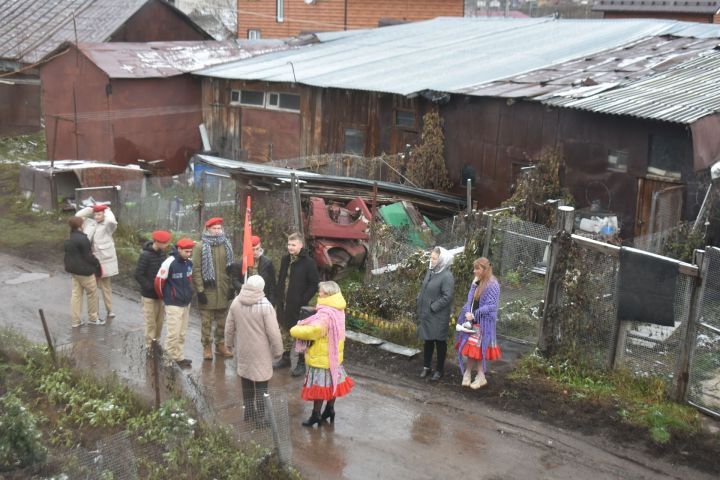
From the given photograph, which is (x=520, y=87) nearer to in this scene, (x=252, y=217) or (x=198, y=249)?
(x=252, y=217)

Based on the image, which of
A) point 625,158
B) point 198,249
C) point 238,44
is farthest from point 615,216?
point 238,44

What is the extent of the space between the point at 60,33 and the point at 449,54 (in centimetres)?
1398

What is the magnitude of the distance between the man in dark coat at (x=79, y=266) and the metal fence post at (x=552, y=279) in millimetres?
6075

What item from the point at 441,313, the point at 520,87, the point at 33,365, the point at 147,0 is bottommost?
the point at 33,365

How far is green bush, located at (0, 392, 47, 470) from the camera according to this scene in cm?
697

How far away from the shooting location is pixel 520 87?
15625 millimetres

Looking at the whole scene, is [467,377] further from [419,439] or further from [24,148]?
[24,148]

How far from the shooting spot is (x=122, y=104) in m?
20.8

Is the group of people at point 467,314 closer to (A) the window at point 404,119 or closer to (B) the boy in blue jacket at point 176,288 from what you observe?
(B) the boy in blue jacket at point 176,288

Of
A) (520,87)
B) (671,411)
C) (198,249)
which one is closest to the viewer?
(671,411)

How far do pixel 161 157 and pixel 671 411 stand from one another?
16505 mm

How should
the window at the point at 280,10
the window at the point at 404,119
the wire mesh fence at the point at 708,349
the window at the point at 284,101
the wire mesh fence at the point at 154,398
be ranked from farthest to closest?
the window at the point at 280,10, the window at the point at 284,101, the window at the point at 404,119, the wire mesh fence at the point at 708,349, the wire mesh fence at the point at 154,398

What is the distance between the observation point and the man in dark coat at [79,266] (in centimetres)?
1104

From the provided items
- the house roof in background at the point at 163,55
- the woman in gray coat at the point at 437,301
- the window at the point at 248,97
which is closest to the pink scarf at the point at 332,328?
the woman in gray coat at the point at 437,301
